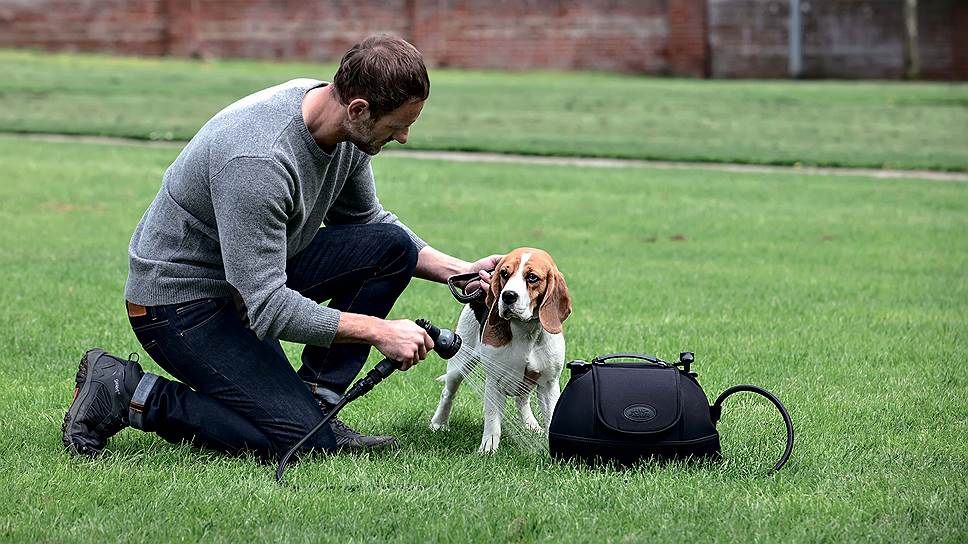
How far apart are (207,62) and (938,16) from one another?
2284cm

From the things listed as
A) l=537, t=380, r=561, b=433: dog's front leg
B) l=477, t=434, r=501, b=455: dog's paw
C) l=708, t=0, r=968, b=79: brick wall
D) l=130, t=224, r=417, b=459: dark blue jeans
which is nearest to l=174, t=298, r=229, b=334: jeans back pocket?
l=130, t=224, r=417, b=459: dark blue jeans

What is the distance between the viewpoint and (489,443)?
5.23 meters

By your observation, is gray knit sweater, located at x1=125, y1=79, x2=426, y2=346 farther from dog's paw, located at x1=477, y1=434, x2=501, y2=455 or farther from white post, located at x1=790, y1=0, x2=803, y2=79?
white post, located at x1=790, y1=0, x2=803, y2=79

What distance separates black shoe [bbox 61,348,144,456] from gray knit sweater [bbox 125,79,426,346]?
364 mm

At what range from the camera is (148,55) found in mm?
41281

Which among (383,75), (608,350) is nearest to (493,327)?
(383,75)

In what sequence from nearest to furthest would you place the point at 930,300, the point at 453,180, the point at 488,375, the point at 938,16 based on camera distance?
the point at 488,375, the point at 930,300, the point at 453,180, the point at 938,16

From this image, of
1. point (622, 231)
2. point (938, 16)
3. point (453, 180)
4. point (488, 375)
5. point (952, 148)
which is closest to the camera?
point (488, 375)

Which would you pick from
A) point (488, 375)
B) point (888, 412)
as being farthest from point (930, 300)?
point (488, 375)

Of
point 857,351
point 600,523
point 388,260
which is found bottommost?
point 857,351

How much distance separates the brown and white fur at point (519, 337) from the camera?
16.2 ft

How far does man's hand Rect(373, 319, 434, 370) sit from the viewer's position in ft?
15.2

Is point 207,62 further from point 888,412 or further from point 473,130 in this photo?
point 888,412

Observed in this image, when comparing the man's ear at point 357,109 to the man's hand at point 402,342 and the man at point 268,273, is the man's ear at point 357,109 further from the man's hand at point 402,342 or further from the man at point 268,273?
the man's hand at point 402,342
